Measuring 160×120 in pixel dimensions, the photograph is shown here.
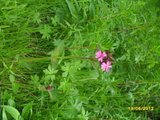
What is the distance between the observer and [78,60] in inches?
64.4

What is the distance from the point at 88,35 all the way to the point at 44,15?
0.79 feet

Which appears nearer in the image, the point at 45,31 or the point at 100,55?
the point at 100,55

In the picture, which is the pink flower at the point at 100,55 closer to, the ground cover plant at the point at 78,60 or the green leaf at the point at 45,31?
the ground cover plant at the point at 78,60

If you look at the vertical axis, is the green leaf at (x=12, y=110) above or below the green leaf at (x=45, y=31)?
below

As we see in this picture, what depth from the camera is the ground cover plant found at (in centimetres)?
154

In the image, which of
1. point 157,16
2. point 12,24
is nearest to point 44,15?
point 12,24

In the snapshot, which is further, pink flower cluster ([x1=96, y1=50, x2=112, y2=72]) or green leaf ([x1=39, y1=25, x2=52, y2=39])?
green leaf ([x1=39, y1=25, x2=52, y2=39])

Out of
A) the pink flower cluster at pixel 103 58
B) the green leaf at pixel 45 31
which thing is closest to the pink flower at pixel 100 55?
the pink flower cluster at pixel 103 58

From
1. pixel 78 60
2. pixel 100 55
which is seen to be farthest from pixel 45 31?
pixel 100 55

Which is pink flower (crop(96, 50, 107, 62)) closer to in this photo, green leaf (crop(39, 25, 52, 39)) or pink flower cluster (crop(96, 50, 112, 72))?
pink flower cluster (crop(96, 50, 112, 72))

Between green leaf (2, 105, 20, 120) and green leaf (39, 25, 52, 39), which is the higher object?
green leaf (39, 25, 52, 39)

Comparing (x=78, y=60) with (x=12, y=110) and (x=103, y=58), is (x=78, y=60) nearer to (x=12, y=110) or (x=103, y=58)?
(x=103, y=58)

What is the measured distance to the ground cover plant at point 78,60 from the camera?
154 cm

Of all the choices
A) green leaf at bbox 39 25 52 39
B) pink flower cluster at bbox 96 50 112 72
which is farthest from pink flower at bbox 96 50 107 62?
green leaf at bbox 39 25 52 39
